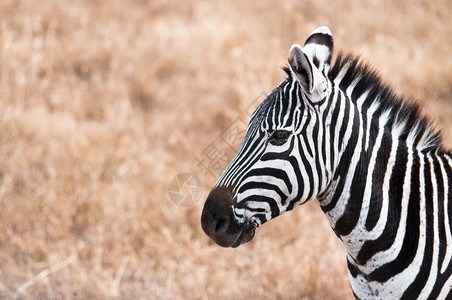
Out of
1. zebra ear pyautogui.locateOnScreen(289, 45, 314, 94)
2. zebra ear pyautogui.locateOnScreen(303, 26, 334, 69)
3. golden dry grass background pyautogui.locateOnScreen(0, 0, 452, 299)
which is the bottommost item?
golden dry grass background pyautogui.locateOnScreen(0, 0, 452, 299)

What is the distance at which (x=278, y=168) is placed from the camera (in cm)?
298

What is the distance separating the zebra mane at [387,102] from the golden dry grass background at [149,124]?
2121 millimetres

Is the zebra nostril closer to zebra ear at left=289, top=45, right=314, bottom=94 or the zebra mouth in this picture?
the zebra mouth

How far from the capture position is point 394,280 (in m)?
3.06

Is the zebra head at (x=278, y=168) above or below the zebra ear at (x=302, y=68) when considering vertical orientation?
below

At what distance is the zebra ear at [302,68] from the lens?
2.86 m

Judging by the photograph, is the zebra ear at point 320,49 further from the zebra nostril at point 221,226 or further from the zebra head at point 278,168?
the zebra nostril at point 221,226

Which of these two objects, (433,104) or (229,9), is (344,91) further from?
(229,9)

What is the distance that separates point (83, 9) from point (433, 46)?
558cm
